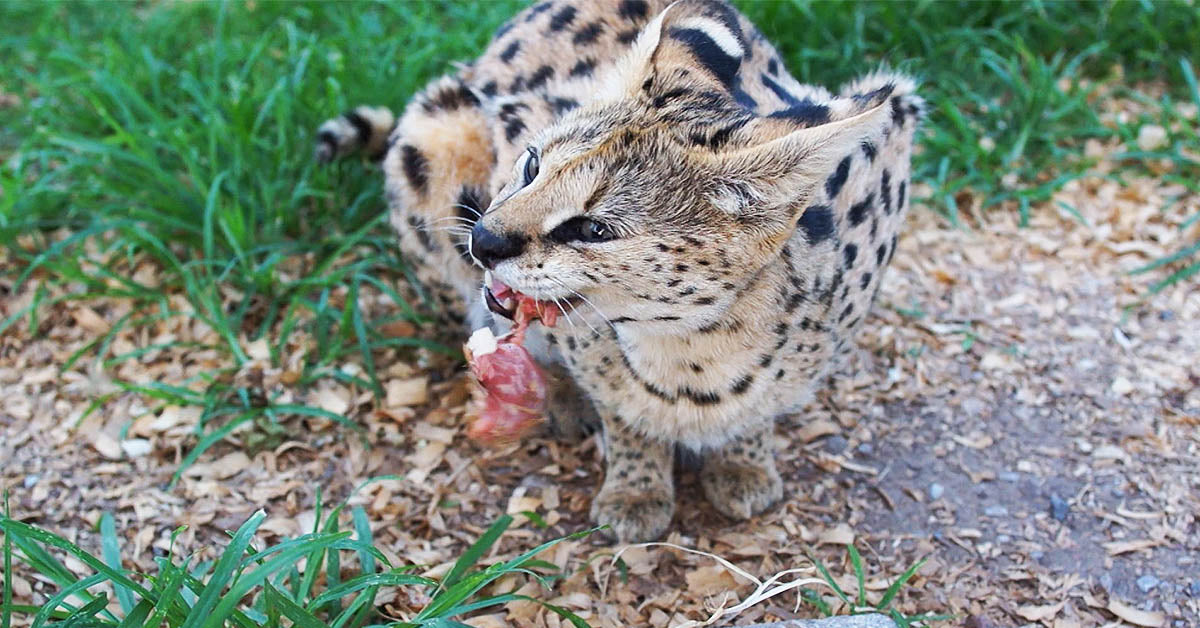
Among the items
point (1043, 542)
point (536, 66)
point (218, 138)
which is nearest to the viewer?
point (1043, 542)

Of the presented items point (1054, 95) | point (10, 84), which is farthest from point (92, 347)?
point (1054, 95)

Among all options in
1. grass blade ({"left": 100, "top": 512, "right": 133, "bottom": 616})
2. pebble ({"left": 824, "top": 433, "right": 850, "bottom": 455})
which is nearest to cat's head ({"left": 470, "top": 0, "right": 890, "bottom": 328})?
pebble ({"left": 824, "top": 433, "right": 850, "bottom": 455})

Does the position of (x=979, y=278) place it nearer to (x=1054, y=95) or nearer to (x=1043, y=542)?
(x=1054, y=95)

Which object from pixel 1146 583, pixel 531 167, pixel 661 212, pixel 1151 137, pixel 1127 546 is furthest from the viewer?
pixel 1151 137

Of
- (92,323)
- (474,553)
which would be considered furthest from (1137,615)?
(92,323)

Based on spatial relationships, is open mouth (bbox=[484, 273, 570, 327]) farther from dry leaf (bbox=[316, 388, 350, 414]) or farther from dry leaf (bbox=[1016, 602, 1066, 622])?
dry leaf (bbox=[1016, 602, 1066, 622])

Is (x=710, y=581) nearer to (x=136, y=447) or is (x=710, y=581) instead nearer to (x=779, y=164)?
(x=779, y=164)
